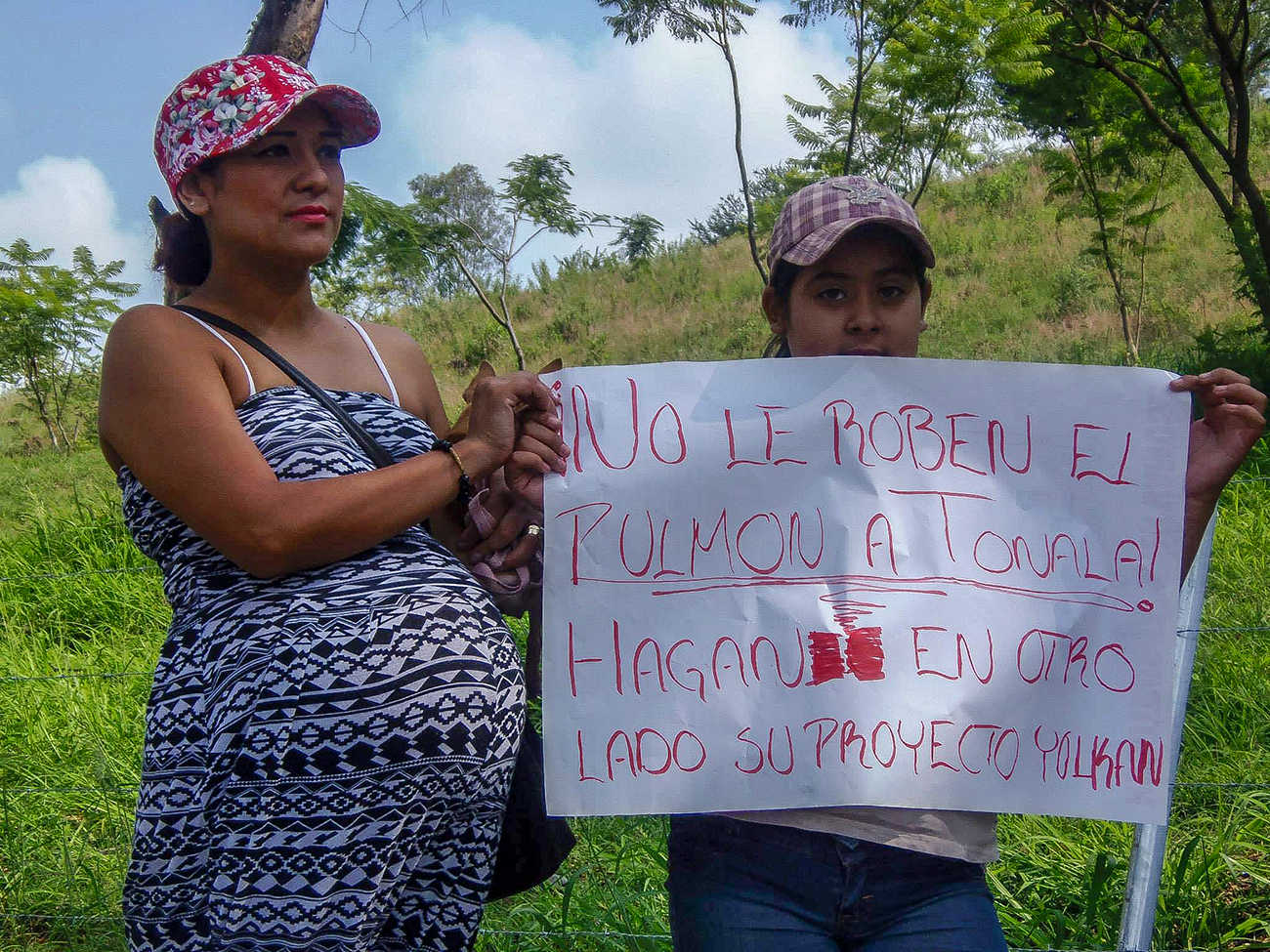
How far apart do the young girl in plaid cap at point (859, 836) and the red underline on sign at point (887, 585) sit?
17 cm

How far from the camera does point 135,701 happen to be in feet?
12.7

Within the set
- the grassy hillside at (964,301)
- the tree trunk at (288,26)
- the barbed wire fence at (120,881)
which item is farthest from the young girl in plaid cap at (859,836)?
the grassy hillside at (964,301)

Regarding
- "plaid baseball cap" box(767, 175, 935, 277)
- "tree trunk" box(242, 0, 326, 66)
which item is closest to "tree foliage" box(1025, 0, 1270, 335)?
"tree trunk" box(242, 0, 326, 66)

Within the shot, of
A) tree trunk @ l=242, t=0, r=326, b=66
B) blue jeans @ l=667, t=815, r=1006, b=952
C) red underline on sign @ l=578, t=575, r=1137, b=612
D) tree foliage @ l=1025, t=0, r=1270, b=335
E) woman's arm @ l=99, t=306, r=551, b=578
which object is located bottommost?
blue jeans @ l=667, t=815, r=1006, b=952

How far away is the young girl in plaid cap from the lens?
1.35 m

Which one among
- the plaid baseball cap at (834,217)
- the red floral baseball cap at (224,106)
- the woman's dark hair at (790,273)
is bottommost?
the woman's dark hair at (790,273)

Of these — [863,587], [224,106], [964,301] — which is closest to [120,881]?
[224,106]

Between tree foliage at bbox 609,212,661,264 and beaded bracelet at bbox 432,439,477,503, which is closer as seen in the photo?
beaded bracelet at bbox 432,439,477,503

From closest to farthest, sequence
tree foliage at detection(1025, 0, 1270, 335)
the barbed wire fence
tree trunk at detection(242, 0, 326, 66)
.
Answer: the barbed wire fence → tree trunk at detection(242, 0, 326, 66) → tree foliage at detection(1025, 0, 1270, 335)

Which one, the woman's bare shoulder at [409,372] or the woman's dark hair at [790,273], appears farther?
the woman's bare shoulder at [409,372]

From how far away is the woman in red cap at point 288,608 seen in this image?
4.17 feet

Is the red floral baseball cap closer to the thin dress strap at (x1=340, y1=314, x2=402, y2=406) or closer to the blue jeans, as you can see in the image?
the thin dress strap at (x1=340, y1=314, x2=402, y2=406)

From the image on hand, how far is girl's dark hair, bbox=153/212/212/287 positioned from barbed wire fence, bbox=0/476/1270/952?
1530 millimetres

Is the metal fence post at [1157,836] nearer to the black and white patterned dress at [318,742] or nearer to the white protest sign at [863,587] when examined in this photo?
the white protest sign at [863,587]
